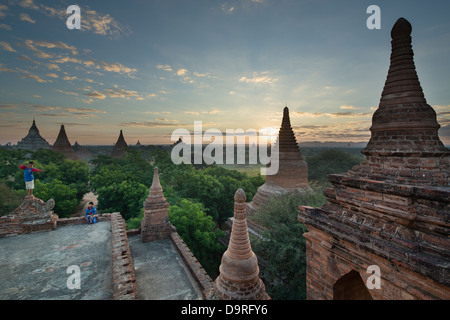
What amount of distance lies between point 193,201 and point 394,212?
19.9 m

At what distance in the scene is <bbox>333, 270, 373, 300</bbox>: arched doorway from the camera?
4703 mm

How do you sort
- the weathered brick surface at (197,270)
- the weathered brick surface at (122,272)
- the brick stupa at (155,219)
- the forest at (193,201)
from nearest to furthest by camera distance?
1. the weathered brick surface at (122,272)
2. the weathered brick surface at (197,270)
3. the forest at (193,201)
4. the brick stupa at (155,219)

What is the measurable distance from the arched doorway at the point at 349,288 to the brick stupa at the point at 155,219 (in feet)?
34.6

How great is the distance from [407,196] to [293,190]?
1397 centimetres

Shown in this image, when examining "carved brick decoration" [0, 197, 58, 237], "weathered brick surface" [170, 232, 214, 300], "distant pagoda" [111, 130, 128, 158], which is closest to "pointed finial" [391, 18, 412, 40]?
"weathered brick surface" [170, 232, 214, 300]

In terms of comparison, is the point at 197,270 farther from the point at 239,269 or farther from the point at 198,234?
the point at 198,234

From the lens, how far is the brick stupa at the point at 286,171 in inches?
696

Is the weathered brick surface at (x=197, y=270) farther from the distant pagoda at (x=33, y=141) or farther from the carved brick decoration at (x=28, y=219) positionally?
the distant pagoda at (x=33, y=141)

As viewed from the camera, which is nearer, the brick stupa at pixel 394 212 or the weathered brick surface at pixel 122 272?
the brick stupa at pixel 394 212

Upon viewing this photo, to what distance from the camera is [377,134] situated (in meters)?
4.85

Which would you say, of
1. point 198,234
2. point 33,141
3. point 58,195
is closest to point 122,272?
point 198,234

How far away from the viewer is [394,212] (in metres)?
3.82

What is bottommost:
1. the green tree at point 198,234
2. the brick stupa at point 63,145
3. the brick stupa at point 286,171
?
the green tree at point 198,234

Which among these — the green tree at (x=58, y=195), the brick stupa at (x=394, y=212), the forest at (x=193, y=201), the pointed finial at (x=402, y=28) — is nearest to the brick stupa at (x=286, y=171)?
the forest at (x=193, y=201)
